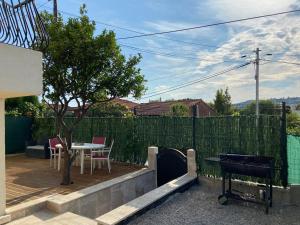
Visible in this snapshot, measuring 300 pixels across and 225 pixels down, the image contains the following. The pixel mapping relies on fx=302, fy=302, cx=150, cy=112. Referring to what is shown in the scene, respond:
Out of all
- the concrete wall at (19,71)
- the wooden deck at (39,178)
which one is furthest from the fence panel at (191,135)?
the concrete wall at (19,71)

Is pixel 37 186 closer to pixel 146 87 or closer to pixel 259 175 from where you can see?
pixel 146 87

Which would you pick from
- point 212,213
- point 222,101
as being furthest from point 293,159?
point 222,101

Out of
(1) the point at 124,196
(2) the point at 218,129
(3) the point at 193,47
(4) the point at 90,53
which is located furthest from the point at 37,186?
(3) the point at 193,47

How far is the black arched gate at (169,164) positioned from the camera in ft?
28.0

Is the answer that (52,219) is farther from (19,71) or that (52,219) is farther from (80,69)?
(80,69)

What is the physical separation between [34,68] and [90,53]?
2685mm

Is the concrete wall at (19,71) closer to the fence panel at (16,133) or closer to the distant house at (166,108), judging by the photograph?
the fence panel at (16,133)

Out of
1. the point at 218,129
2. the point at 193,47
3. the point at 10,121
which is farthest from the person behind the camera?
the point at 193,47

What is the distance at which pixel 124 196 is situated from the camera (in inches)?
297

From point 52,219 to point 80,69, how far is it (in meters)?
3.78

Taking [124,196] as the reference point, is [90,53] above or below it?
above

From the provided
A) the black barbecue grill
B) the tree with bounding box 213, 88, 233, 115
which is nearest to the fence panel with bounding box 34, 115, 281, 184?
the black barbecue grill

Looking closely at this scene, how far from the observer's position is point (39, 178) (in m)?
8.06

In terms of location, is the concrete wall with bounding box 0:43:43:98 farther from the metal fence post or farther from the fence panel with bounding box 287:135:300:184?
the fence panel with bounding box 287:135:300:184
